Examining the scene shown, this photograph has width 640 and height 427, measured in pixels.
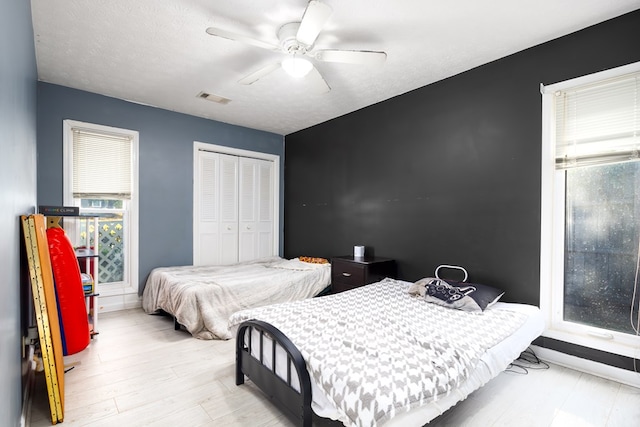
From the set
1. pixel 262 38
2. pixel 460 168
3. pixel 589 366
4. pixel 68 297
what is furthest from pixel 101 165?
pixel 589 366

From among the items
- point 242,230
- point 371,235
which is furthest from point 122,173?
point 371,235

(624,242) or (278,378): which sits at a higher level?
(624,242)

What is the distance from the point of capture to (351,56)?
2.28 meters

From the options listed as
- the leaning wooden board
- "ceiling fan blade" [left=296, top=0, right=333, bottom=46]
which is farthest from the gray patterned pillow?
the leaning wooden board

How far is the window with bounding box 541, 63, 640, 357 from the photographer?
7.38ft

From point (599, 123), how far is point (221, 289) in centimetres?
358

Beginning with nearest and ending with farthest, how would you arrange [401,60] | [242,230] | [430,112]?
[401,60] → [430,112] → [242,230]

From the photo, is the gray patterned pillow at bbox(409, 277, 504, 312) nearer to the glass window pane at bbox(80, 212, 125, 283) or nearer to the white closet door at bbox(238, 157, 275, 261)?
the white closet door at bbox(238, 157, 275, 261)

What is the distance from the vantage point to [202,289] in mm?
3115

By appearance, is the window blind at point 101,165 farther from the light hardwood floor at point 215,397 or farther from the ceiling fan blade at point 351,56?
the ceiling fan blade at point 351,56

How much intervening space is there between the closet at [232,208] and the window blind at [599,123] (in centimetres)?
389

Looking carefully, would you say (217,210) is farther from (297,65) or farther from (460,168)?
(460,168)

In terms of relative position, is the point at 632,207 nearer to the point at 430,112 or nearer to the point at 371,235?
the point at 430,112

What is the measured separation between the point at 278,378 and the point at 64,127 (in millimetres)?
3629
